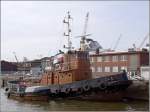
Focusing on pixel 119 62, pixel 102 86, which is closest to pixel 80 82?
pixel 102 86

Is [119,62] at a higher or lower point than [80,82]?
higher

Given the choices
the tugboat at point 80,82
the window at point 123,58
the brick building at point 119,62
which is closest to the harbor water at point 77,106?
the tugboat at point 80,82

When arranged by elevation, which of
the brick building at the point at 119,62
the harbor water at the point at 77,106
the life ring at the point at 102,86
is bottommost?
the harbor water at the point at 77,106

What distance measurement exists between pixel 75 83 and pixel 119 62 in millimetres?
17319

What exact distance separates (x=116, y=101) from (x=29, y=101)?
7.17m

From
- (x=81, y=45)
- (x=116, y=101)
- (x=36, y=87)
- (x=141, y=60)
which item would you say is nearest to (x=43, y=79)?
(x=36, y=87)

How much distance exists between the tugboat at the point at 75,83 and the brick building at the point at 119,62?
13.5m

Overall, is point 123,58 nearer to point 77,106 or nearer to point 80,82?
point 80,82

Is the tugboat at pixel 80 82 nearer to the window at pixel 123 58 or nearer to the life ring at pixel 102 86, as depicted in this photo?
the life ring at pixel 102 86

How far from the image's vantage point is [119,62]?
153ft

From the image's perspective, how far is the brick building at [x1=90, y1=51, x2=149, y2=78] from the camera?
144ft

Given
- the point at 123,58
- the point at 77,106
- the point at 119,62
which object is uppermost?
the point at 123,58

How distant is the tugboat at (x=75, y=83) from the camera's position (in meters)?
30.0

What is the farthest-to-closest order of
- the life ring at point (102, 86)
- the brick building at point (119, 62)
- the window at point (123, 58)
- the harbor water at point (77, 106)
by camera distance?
1. the window at point (123, 58)
2. the brick building at point (119, 62)
3. the life ring at point (102, 86)
4. the harbor water at point (77, 106)
